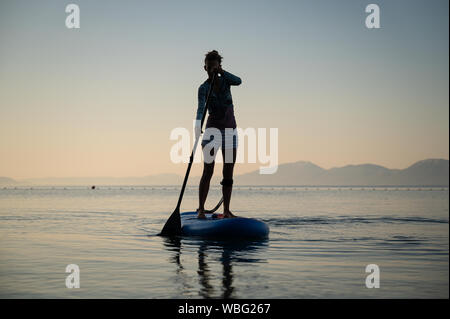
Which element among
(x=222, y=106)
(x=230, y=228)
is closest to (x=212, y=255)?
(x=230, y=228)

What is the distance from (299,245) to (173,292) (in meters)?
4.42

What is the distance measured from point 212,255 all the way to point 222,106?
303 cm

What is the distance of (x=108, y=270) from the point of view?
618 cm

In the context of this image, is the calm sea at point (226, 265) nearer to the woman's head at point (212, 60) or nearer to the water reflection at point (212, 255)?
the water reflection at point (212, 255)

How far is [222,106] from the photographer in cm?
901

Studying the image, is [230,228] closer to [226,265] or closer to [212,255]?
[212,255]

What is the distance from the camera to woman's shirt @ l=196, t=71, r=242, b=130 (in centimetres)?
891

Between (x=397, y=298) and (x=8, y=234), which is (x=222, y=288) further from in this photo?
(x=8, y=234)

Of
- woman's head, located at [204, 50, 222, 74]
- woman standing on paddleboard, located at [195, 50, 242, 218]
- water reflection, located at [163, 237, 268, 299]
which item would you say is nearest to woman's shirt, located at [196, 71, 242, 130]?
woman standing on paddleboard, located at [195, 50, 242, 218]

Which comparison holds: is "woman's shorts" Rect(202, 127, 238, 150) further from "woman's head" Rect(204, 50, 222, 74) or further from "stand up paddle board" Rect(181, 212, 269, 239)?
"stand up paddle board" Rect(181, 212, 269, 239)

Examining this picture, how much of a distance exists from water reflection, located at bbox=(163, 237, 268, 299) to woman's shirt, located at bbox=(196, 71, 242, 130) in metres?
2.23

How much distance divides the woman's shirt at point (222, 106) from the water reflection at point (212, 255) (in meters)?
2.23
